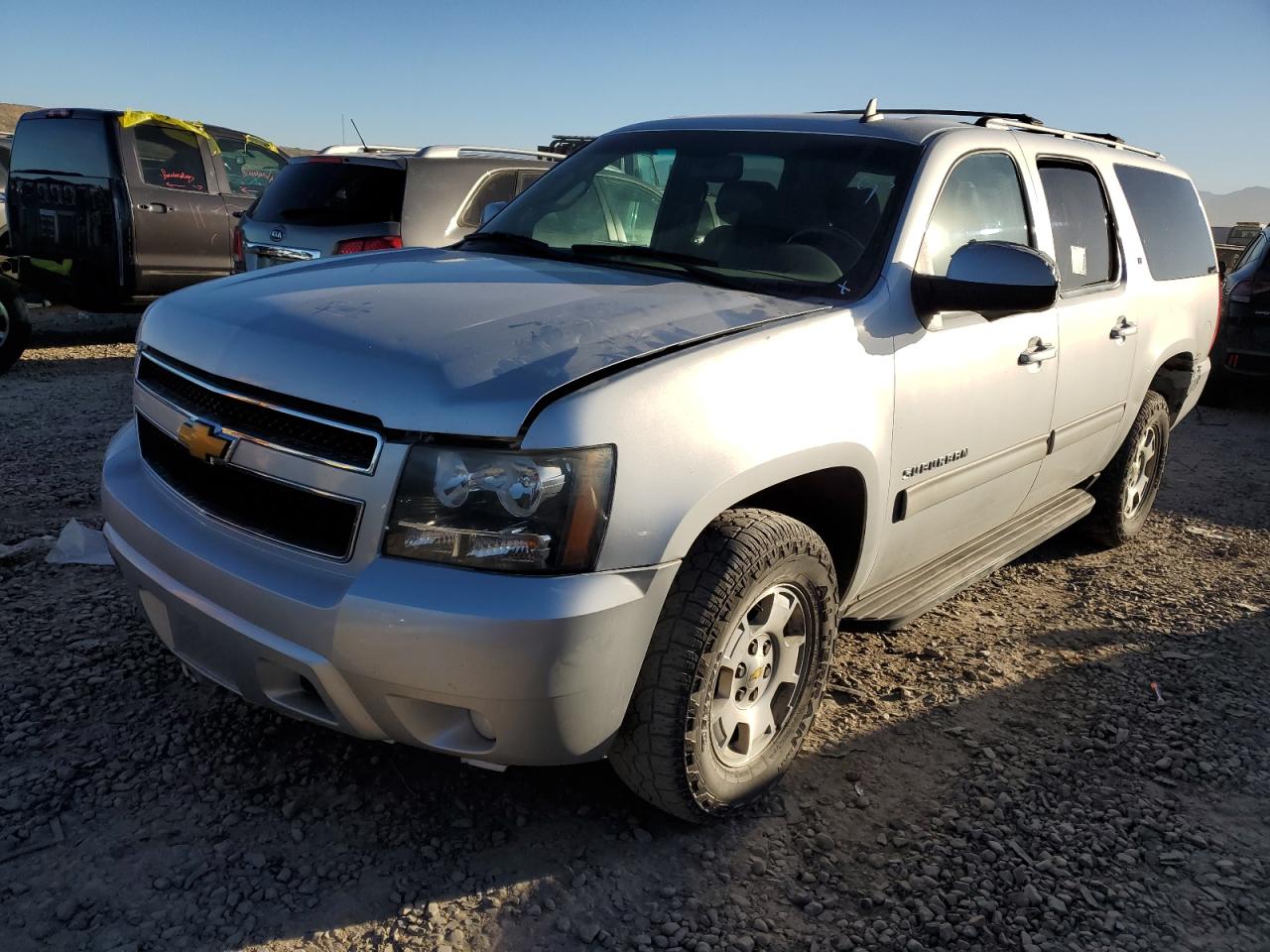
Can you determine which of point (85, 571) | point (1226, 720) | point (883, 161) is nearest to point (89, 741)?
point (85, 571)

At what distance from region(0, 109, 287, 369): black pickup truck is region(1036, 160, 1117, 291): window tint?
288 inches

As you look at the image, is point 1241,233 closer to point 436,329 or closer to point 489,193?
point 489,193

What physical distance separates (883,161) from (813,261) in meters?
0.47

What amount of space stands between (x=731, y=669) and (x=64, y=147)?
887 cm

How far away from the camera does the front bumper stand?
6.56 ft

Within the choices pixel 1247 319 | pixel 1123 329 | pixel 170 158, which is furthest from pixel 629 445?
pixel 170 158

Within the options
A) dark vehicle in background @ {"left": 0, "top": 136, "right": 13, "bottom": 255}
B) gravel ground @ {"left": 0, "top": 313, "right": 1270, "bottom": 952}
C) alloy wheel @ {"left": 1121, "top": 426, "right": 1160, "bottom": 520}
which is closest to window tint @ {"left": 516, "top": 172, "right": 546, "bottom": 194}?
gravel ground @ {"left": 0, "top": 313, "right": 1270, "bottom": 952}

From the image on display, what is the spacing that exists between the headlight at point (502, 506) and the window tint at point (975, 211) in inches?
59.6

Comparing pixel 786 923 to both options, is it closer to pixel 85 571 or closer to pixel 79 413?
pixel 85 571

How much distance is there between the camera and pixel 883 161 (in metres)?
3.14

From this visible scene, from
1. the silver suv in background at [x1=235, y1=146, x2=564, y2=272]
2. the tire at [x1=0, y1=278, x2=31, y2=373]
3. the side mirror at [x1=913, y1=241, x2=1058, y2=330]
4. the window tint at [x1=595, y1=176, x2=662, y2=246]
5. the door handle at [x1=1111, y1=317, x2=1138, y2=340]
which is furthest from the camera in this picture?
the tire at [x1=0, y1=278, x2=31, y2=373]

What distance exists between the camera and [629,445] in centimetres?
209

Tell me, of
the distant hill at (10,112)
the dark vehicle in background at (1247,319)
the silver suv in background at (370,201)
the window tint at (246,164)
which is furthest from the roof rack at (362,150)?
the distant hill at (10,112)

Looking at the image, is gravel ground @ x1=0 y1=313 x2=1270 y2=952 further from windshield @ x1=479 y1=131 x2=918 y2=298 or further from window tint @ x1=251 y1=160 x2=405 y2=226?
window tint @ x1=251 y1=160 x2=405 y2=226
